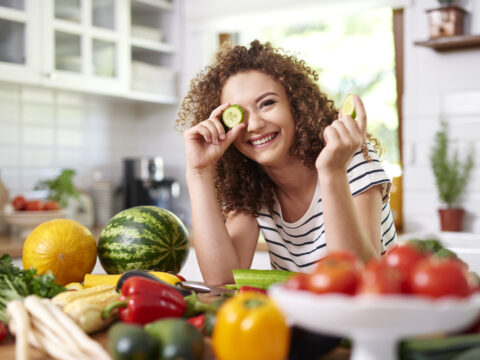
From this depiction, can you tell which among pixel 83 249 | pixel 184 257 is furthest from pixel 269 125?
pixel 83 249

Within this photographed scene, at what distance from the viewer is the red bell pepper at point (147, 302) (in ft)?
3.09

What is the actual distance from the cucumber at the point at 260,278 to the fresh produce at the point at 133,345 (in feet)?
1.49

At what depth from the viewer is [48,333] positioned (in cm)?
88

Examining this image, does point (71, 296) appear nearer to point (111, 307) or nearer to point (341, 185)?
point (111, 307)

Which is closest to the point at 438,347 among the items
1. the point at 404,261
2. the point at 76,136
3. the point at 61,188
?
the point at 404,261

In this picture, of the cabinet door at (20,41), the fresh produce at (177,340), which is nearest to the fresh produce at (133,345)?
the fresh produce at (177,340)

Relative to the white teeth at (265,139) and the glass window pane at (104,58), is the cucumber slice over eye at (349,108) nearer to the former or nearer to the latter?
the white teeth at (265,139)

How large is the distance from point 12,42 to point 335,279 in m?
2.87

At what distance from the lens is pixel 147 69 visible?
3.76 meters

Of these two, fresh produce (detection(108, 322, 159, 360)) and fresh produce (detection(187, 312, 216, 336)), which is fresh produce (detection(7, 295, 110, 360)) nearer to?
fresh produce (detection(108, 322, 159, 360))

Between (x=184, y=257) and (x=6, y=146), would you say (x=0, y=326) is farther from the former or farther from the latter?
(x=6, y=146)

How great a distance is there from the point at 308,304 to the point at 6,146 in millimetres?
3155

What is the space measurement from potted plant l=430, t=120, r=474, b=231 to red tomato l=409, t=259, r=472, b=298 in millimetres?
2569

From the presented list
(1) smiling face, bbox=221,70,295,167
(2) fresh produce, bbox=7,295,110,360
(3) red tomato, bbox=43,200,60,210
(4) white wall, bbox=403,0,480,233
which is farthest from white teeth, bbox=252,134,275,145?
(4) white wall, bbox=403,0,480,233
